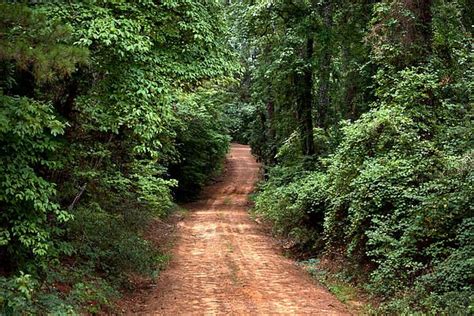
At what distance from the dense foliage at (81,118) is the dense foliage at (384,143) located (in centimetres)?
420

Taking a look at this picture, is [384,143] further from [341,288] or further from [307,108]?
[307,108]

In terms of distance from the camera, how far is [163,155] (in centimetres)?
1694

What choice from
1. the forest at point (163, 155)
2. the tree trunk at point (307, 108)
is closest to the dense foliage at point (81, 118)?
the forest at point (163, 155)

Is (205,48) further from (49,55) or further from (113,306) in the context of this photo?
(113,306)

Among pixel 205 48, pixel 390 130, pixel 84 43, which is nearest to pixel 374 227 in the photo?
pixel 390 130

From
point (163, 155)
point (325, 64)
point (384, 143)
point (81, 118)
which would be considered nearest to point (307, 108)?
point (325, 64)

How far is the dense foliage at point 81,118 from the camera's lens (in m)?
6.19

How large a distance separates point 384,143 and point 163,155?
832cm

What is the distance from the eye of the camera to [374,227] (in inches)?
400

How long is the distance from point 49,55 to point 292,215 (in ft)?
38.4

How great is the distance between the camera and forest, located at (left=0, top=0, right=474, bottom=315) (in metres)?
6.64

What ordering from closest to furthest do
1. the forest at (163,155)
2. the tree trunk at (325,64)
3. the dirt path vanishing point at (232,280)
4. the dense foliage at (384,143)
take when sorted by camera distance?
the forest at (163,155) → the dense foliage at (384,143) → the dirt path vanishing point at (232,280) → the tree trunk at (325,64)

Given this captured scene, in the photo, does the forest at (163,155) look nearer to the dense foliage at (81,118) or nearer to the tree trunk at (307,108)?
the dense foliage at (81,118)

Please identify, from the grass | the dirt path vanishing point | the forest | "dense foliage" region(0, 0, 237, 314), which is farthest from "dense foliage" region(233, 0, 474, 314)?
"dense foliage" region(0, 0, 237, 314)
